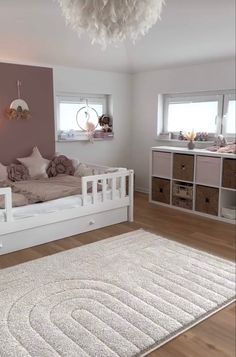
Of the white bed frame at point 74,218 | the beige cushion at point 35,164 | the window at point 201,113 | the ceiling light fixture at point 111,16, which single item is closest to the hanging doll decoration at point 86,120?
the beige cushion at point 35,164

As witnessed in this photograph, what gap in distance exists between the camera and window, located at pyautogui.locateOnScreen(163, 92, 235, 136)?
15.9 ft

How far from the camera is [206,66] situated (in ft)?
15.9

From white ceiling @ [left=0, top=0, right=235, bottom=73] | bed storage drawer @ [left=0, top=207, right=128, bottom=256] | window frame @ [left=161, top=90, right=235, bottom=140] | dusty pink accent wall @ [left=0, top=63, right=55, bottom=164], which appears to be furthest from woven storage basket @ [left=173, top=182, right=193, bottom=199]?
dusty pink accent wall @ [left=0, top=63, right=55, bottom=164]

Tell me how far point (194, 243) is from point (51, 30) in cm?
305

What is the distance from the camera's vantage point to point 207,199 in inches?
180

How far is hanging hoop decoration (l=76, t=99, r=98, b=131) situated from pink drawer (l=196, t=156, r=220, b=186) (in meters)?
1.93

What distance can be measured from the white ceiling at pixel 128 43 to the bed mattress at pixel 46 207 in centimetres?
208

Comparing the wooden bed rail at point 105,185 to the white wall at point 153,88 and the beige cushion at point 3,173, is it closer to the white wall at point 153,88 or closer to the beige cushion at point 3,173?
the beige cushion at point 3,173

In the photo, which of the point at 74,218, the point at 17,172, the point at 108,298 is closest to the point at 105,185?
the point at 74,218

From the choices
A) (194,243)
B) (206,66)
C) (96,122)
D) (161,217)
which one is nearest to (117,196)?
(161,217)

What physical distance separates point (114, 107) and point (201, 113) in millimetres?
1448

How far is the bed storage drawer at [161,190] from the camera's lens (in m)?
5.09

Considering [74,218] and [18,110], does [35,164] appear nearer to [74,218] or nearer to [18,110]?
[18,110]

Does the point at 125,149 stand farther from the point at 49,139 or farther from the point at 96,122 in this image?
the point at 49,139
